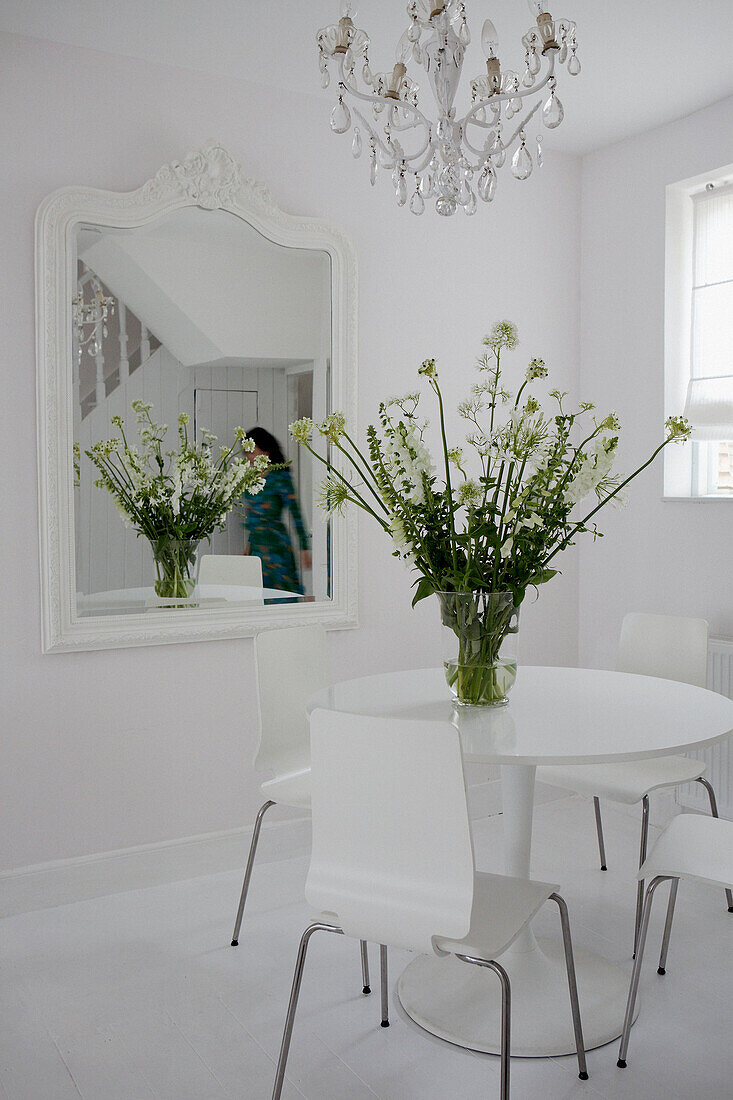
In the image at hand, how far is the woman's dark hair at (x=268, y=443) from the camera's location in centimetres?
324

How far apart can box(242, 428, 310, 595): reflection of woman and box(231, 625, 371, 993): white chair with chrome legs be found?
44 cm

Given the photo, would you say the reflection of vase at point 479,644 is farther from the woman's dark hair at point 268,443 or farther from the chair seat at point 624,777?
the woman's dark hair at point 268,443

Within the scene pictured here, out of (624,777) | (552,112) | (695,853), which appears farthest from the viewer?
(624,777)

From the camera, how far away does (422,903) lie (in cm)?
173

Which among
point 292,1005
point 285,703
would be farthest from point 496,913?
point 285,703

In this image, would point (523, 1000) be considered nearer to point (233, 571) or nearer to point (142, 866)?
point (142, 866)

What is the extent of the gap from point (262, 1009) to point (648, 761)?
1.37m

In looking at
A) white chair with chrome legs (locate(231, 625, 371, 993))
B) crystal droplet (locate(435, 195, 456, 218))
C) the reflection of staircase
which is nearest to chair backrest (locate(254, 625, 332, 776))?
white chair with chrome legs (locate(231, 625, 371, 993))

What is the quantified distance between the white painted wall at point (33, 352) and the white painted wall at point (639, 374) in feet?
0.50

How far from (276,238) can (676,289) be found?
5.21 feet

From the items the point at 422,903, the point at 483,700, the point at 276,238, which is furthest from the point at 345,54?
the point at 422,903

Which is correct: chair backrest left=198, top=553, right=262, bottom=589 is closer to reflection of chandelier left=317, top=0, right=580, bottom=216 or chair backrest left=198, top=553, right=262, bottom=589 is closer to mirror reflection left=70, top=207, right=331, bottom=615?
mirror reflection left=70, top=207, right=331, bottom=615

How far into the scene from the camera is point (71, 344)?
2912mm

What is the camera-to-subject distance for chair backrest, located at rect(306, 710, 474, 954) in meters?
1.69
